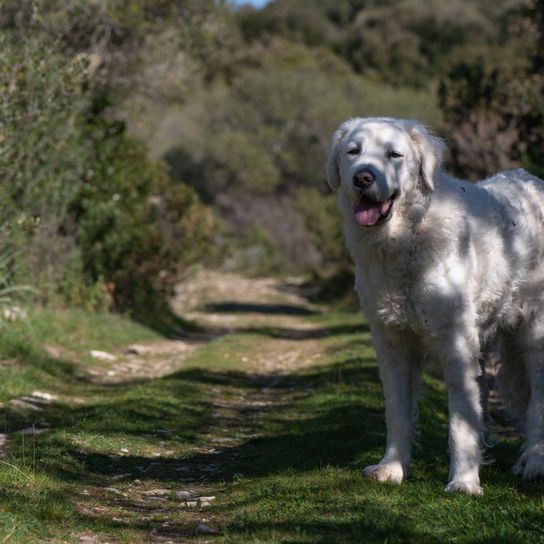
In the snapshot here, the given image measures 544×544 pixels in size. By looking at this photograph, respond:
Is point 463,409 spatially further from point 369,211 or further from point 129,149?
point 129,149

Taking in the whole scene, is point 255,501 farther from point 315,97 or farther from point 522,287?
point 315,97

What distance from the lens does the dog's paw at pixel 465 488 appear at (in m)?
5.48

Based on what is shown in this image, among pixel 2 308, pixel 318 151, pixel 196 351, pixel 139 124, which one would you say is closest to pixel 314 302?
pixel 139 124

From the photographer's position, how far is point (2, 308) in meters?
11.6

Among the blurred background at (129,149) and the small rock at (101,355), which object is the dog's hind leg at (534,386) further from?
the small rock at (101,355)

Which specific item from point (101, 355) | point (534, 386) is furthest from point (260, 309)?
point (534, 386)

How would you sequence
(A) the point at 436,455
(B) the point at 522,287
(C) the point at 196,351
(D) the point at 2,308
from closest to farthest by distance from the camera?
1. (B) the point at 522,287
2. (A) the point at 436,455
3. (D) the point at 2,308
4. (C) the point at 196,351

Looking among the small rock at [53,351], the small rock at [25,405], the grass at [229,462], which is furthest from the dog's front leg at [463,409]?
the small rock at [53,351]

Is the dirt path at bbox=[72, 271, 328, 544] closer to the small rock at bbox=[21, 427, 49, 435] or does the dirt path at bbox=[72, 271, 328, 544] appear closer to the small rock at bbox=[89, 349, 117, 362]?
the small rock at bbox=[89, 349, 117, 362]

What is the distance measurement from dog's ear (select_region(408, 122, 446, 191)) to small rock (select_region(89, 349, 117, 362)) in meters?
7.56

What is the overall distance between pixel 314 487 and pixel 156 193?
13692mm

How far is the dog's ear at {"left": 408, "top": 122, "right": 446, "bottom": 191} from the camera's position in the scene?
5.86 meters

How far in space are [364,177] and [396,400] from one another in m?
→ 1.45

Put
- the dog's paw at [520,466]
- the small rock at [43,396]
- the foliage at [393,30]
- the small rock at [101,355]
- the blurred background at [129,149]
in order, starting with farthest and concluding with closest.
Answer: the foliage at [393,30]
the small rock at [101,355]
the blurred background at [129,149]
the small rock at [43,396]
the dog's paw at [520,466]
